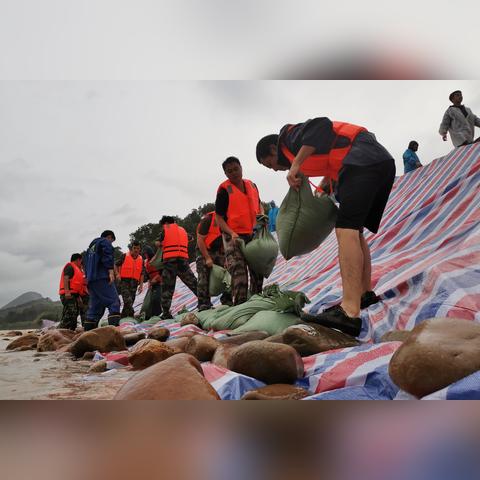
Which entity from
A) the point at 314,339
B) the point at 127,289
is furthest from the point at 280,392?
the point at 127,289

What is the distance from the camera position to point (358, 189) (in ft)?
5.77

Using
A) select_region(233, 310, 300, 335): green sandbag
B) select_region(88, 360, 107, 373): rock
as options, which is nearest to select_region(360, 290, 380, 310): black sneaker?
select_region(233, 310, 300, 335): green sandbag

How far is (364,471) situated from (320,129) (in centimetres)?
165

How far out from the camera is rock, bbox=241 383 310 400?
3.14ft

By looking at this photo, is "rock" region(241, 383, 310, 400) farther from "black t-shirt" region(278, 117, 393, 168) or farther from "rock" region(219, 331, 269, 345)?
"black t-shirt" region(278, 117, 393, 168)

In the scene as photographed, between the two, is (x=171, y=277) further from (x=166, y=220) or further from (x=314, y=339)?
(x=314, y=339)

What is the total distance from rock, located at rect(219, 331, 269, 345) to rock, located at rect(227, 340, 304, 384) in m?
0.56

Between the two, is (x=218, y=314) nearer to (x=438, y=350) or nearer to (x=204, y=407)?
(x=438, y=350)

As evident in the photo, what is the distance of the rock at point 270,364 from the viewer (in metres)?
1.11

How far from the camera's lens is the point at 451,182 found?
3.16 meters

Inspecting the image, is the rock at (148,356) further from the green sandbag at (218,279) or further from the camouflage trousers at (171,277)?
the camouflage trousers at (171,277)

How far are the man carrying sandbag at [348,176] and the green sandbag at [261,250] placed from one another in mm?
947

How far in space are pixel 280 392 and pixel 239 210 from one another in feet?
7.11

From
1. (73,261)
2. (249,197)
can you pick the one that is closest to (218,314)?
(249,197)
